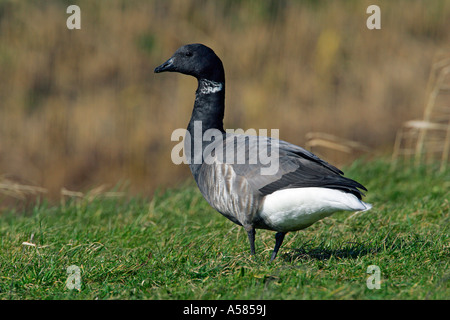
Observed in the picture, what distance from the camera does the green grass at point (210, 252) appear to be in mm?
4301

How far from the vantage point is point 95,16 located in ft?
43.0

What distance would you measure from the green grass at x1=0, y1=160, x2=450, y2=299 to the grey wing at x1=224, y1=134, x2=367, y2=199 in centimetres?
60

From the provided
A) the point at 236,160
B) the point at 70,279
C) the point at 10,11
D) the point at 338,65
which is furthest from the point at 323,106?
the point at 70,279

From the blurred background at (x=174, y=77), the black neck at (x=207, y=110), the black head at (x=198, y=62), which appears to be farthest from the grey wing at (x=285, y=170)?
the blurred background at (x=174, y=77)

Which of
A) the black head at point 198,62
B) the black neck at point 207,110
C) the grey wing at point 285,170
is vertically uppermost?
the black head at point 198,62

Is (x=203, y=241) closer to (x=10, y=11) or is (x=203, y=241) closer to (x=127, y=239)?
(x=127, y=239)

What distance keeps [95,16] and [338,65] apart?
209 inches

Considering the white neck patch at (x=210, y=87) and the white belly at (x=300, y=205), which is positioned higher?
the white neck patch at (x=210, y=87)

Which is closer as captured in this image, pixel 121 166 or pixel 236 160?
pixel 236 160

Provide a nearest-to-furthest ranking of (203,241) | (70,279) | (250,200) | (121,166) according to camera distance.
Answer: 1. (70,279)
2. (250,200)
3. (203,241)
4. (121,166)

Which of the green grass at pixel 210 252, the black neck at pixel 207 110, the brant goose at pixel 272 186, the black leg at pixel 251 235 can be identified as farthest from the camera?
the black neck at pixel 207 110

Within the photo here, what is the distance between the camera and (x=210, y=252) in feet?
17.5

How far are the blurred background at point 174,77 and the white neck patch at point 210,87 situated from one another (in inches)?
201

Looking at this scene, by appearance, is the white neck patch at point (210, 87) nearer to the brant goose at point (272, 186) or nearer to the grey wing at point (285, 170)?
the brant goose at point (272, 186)
